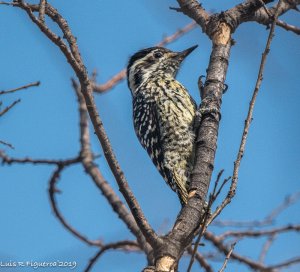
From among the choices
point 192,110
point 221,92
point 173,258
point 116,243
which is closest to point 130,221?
point 116,243

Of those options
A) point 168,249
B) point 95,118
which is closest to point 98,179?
point 95,118

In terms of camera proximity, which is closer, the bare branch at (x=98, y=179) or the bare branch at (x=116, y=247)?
the bare branch at (x=116, y=247)

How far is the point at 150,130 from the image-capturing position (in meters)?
5.19

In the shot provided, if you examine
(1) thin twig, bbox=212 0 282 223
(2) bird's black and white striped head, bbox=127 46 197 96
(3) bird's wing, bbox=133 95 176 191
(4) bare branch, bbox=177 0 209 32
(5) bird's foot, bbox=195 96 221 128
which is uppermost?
(2) bird's black and white striped head, bbox=127 46 197 96

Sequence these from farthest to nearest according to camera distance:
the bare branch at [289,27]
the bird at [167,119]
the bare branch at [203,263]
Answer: the bare branch at [203,263] < the bird at [167,119] < the bare branch at [289,27]

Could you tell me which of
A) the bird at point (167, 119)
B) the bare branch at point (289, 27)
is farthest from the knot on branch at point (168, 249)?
the bare branch at point (289, 27)

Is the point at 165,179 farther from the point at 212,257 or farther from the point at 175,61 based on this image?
the point at 175,61

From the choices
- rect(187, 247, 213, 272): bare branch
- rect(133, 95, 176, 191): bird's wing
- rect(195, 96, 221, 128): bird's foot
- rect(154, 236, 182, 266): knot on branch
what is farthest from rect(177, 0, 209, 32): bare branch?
rect(154, 236, 182, 266): knot on branch

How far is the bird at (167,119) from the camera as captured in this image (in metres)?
4.85

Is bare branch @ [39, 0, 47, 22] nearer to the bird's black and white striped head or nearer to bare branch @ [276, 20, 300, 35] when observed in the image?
bare branch @ [276, 20, 300, 35]

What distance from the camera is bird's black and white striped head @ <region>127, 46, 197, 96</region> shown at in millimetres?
5844

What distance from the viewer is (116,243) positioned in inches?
191

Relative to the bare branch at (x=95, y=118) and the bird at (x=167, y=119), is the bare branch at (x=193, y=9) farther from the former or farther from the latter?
the bare branch at (x=95, y=118)

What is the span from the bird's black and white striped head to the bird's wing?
1.52ft
